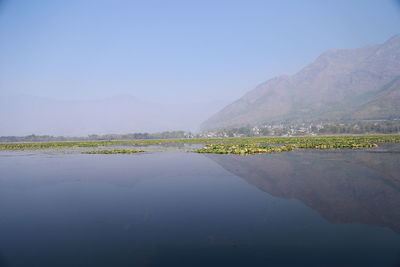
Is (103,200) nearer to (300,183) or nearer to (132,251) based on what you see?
(132,251)

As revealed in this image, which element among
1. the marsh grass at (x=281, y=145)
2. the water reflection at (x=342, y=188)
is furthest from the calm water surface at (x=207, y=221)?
the marsh grass at (x=281, y=145)

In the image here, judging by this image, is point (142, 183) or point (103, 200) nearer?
point (103, 200)

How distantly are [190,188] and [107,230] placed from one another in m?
9.75

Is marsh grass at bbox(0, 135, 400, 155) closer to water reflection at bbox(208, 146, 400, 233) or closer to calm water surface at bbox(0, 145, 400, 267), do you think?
water reflection at bbox(208, 146, 400, 233)

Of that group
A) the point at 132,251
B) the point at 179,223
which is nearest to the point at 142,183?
the point at 179,223

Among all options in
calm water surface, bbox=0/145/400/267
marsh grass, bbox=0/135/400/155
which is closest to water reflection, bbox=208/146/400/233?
calm water surface, bbox=0/145/400/267

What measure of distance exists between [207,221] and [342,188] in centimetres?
1150

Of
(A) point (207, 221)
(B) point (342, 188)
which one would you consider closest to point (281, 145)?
(B) point (342, 188)

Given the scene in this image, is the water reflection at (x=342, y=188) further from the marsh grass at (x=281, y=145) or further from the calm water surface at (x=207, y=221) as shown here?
the marsh grass at (x=281, y=145)

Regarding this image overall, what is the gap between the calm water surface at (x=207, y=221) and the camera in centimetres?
1073

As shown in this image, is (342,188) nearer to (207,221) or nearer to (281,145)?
(207,221)

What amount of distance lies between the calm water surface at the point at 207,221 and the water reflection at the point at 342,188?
2.7 inches

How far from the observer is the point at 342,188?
21.1 metres

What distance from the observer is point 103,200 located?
1977 cm
